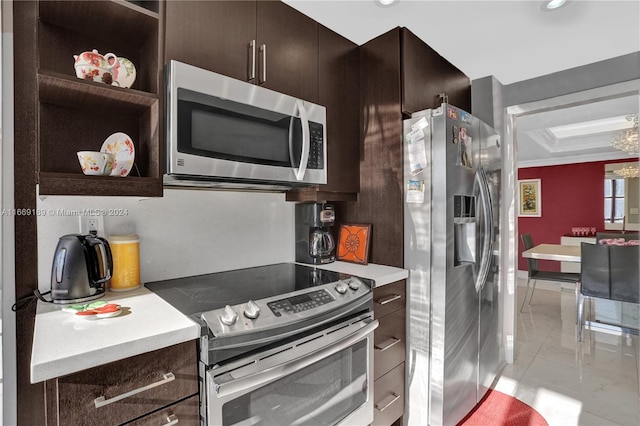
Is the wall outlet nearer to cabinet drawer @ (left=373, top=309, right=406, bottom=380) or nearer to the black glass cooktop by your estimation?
the black glass cooktop

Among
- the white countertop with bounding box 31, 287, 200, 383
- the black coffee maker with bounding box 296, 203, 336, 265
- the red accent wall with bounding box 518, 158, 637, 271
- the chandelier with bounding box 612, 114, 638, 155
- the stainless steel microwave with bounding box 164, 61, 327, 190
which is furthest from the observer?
the red accent wall with bounding box 518, 158, 637, 271

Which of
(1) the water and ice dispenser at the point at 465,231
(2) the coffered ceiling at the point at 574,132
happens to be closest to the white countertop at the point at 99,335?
(1) the water and ice dispenser at the point at 465,231

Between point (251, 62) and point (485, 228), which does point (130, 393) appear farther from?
point (485, 228)

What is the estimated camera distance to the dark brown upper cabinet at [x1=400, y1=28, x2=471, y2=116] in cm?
183

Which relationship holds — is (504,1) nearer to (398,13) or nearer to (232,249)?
(398,13)

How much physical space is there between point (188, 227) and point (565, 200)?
7359 mm

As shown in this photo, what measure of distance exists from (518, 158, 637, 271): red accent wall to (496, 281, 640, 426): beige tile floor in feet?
11.5

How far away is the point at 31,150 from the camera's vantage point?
120cm

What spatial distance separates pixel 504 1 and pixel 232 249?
2.01 meters

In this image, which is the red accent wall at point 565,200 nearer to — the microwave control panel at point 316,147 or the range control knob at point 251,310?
the microwave control panel at point 316,147

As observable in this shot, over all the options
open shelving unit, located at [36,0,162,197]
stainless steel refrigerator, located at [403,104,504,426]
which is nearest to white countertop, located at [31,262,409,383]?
open shelving unit, located at [36,0,162,197]

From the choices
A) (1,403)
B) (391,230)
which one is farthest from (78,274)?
(391,230)

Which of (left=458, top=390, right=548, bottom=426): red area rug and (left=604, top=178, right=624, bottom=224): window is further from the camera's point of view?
(left=604, top=178, right=624, bottom=224): window

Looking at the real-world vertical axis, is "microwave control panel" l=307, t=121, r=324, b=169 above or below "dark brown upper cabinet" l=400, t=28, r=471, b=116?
below
